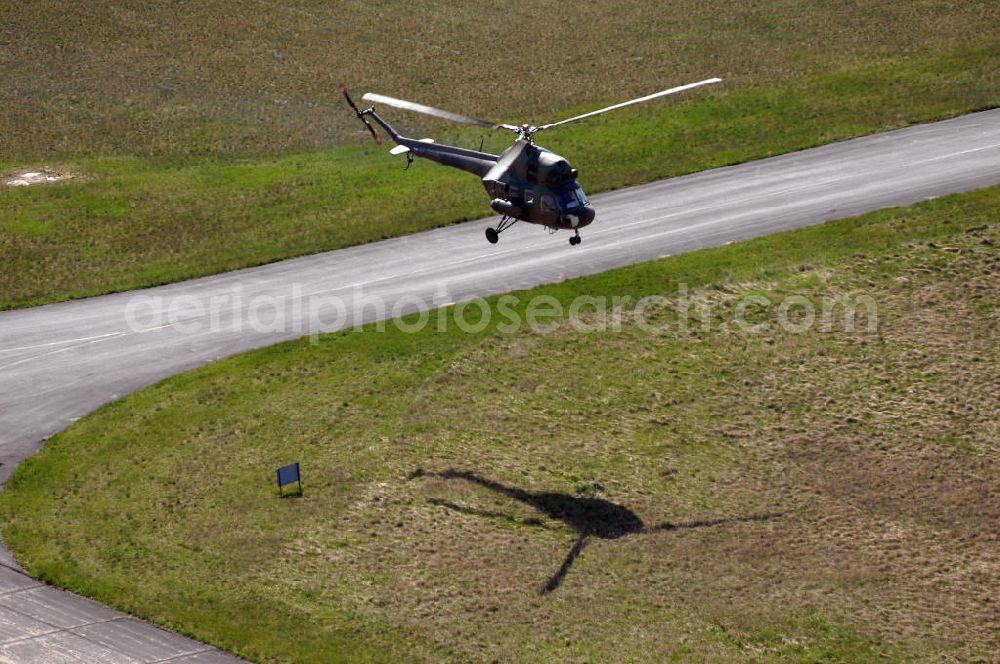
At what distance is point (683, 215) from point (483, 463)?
23341mm

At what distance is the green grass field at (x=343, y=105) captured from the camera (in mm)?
61781

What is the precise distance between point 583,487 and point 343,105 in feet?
155

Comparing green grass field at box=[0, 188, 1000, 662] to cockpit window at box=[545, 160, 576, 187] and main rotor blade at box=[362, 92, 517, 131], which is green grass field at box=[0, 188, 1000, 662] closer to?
cockpit window at box=[545, 160, 576, 187]

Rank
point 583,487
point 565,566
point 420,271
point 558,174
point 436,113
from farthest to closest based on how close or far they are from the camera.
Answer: point 420,271 → point 558,174 → point 436,113 → point 583,487 → point 565,566

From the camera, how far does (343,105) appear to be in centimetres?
8081

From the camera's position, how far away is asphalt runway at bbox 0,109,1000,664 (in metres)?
47.8

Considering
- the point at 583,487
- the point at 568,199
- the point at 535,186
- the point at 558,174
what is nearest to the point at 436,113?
the point at 535,186

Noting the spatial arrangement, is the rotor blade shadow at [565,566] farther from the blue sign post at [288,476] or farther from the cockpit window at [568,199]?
the cockpit window at [568,199]

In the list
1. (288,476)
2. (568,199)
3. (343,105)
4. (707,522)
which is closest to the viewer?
(707,522)

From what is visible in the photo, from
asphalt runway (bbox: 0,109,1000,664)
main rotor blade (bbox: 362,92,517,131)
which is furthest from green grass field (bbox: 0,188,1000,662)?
main rotor blade (bbox: 362,92,517,131)

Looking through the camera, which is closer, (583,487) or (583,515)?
(583,515)

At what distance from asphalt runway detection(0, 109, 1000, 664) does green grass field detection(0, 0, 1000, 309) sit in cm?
217

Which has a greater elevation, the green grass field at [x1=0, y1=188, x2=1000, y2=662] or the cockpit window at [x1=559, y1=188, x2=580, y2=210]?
the cockpit window at [x1=559, y1=188, x2=580, y2=210]

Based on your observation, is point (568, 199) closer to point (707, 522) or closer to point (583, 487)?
point (583, 487)
